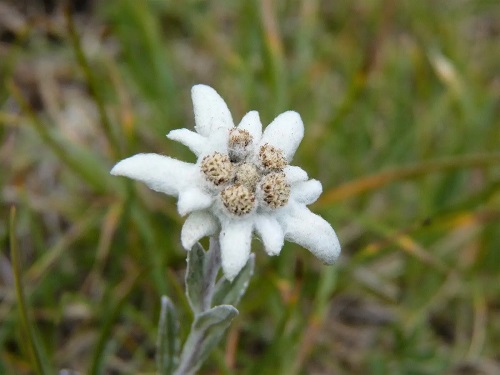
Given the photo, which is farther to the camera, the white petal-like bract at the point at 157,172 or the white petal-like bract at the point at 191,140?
the white petal-like bract at the point at 191,140

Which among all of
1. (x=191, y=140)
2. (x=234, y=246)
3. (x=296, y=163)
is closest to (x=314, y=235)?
(x=234, y=246)

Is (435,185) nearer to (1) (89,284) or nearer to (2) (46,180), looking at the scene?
(1) (89,284)

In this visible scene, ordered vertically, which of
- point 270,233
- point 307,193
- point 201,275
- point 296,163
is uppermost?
point 296,163

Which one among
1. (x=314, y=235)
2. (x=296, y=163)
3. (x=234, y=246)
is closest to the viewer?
(x=234, y=246)

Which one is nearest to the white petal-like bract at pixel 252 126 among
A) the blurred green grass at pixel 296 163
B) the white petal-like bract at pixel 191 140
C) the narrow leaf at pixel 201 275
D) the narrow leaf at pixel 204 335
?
the white petal-like bract at pixel 191 140

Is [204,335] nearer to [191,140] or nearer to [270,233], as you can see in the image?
[270,233]

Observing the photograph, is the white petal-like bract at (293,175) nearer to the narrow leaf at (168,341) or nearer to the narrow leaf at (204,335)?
the narrow leaf at (204,335)

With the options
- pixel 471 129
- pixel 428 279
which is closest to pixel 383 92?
pixel 471 129

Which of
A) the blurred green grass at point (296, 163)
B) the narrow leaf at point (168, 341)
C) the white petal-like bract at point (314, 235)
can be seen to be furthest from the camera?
the blurred green grass at point (296, 163)
